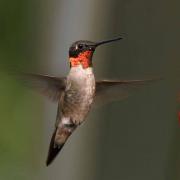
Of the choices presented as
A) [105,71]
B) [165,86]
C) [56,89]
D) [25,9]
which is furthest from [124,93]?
[25,9]

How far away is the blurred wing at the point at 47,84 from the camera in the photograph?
2.91m

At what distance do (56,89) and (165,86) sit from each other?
1298mm

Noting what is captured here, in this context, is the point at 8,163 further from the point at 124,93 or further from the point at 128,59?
the point at 124,93

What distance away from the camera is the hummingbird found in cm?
292

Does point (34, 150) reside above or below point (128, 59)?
below

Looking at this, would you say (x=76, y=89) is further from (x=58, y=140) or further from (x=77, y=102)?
(x=58, y=140)

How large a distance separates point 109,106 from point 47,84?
5.93 ft

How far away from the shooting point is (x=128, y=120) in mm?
4664

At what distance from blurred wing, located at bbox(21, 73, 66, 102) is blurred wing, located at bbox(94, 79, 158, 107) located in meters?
0.15

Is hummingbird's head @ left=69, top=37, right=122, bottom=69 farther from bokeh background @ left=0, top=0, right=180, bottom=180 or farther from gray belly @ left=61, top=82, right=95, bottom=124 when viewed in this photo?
bokeh background @ left=0, top=0, right=180, bottom=180

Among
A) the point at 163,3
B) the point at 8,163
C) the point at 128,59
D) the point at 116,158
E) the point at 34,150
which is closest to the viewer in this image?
the point at 163,3

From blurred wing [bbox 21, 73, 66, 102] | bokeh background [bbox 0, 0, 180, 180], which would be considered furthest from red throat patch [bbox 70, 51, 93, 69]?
bokeh background [bbox 0, 0, 180, 180]

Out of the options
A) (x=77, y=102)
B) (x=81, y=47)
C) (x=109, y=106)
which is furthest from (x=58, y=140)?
(x=109, y=106)

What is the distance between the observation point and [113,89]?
309 centimetres
